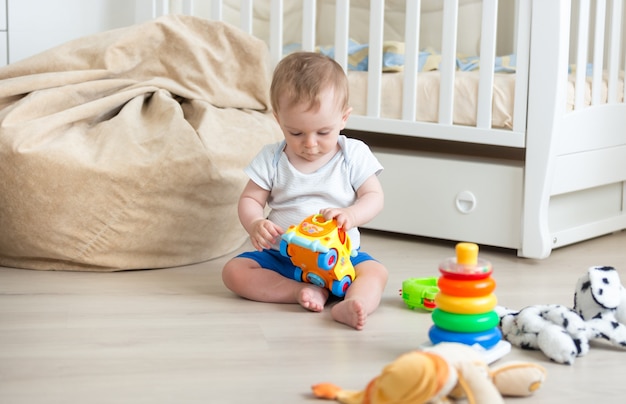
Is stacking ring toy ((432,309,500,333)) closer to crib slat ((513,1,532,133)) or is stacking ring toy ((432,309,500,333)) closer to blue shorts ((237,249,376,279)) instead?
blue shorts ((237,249,376,279))

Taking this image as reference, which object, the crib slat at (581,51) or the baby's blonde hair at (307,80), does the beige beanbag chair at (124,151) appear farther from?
the crib slat at (581,51)

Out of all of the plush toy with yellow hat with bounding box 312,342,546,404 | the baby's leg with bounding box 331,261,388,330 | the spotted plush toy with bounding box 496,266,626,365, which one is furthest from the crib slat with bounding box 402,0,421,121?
the plush toy with yellow hat with bounding box 312,342,546,404

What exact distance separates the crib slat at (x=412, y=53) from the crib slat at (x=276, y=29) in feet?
1.30

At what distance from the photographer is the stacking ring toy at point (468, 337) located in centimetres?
130

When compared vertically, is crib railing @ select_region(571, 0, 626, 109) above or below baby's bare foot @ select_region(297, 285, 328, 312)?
above

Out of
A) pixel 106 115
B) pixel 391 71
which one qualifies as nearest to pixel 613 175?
pixel 391 71

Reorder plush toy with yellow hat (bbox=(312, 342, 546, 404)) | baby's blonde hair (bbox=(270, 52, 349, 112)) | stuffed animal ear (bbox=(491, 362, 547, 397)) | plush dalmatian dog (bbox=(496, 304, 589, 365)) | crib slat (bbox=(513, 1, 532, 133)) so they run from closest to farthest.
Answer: plush toy with yellow hat (bbox=(312, 342, 546, 404)) → stuffed animal ear (bbox=(491, 362, 547, 397)) → plush dalmatian dog (bbox=(496, 304, 589, 365)) → baby's blonde hair (bbox=(270, 52, 349, 112)) → crib slat (bbox=(513, 1, 532, 133))

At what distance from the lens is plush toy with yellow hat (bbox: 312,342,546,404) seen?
1061mm

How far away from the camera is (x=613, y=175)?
7.66ft

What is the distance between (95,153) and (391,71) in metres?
0.88

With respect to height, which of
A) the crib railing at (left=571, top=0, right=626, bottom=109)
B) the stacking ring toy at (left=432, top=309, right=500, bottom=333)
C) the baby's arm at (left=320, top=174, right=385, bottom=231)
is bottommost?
the stacking ring toy at (left=432, top=309, right=500, bottom=333)

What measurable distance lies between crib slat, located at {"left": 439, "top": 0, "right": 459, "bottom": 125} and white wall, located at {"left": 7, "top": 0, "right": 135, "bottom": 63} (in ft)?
4.13

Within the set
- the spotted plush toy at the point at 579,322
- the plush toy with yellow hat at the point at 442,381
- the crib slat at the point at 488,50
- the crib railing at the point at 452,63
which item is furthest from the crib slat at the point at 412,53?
the plush toy with yellow hat at the point at 442,381

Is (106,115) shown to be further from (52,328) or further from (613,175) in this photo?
(613,175)
